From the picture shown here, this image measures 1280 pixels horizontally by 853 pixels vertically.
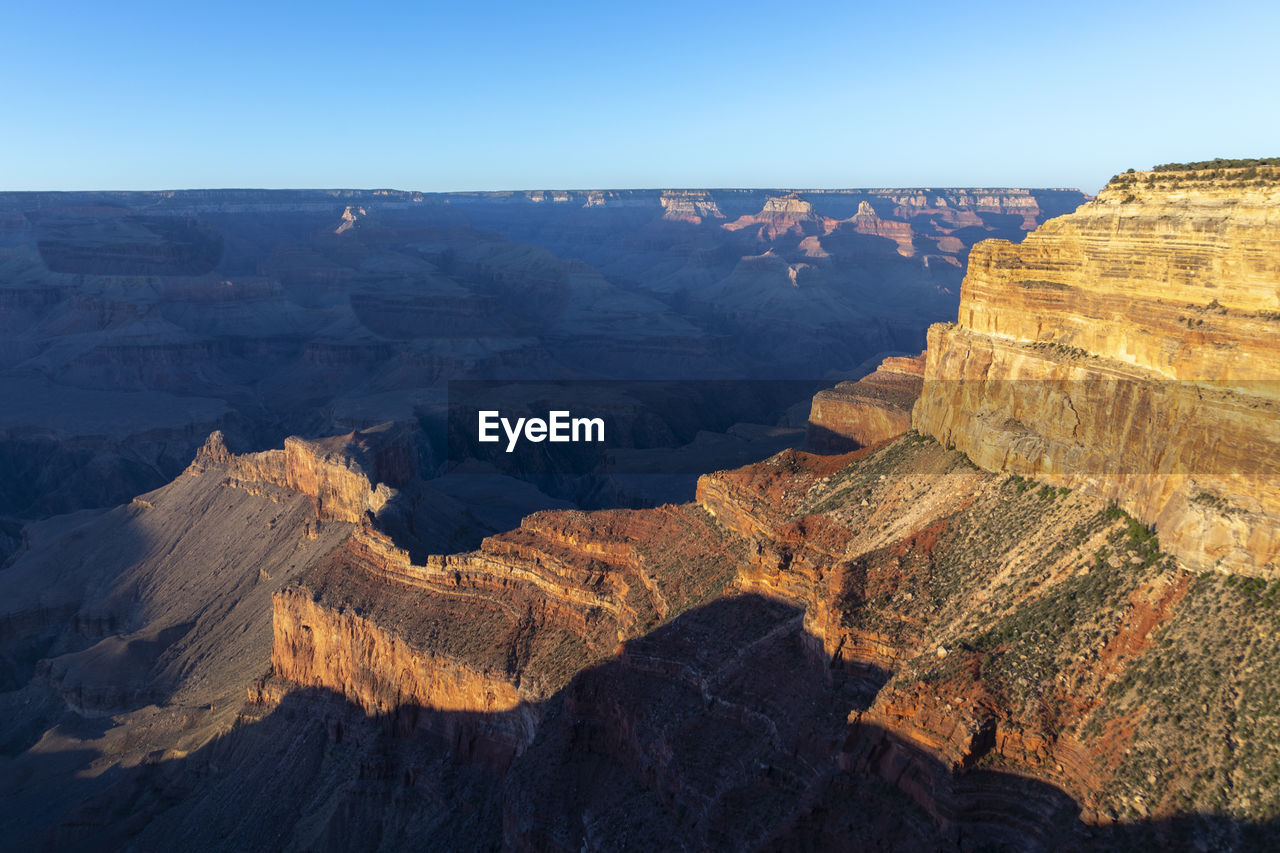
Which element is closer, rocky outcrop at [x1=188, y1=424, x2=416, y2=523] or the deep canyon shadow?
the deep canyon shadow

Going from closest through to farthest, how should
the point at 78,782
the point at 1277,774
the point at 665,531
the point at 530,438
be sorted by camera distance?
1. the point at 1277,774
2. the point at 665,531
3. the point at 78,782
4. the point at 530,438

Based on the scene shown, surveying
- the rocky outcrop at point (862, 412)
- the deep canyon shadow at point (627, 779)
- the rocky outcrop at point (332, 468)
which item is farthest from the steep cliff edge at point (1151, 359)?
the rocky outcrop at point (332, 468)

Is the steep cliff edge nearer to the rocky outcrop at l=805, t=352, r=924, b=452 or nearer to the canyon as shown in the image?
the canyon

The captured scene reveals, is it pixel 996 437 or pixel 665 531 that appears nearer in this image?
pixel 996 437

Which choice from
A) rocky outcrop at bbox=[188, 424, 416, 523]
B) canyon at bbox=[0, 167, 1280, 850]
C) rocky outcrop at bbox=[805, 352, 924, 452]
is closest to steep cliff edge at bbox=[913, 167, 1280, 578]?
canyon at bbox=[0, 167, 1280, 850]

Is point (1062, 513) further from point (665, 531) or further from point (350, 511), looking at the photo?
point (350, 511)

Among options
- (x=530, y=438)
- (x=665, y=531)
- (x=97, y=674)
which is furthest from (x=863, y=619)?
(x=530, y=438)

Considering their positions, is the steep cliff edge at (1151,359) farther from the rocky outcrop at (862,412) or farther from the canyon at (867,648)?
the rocky outcrop at (862,412)
